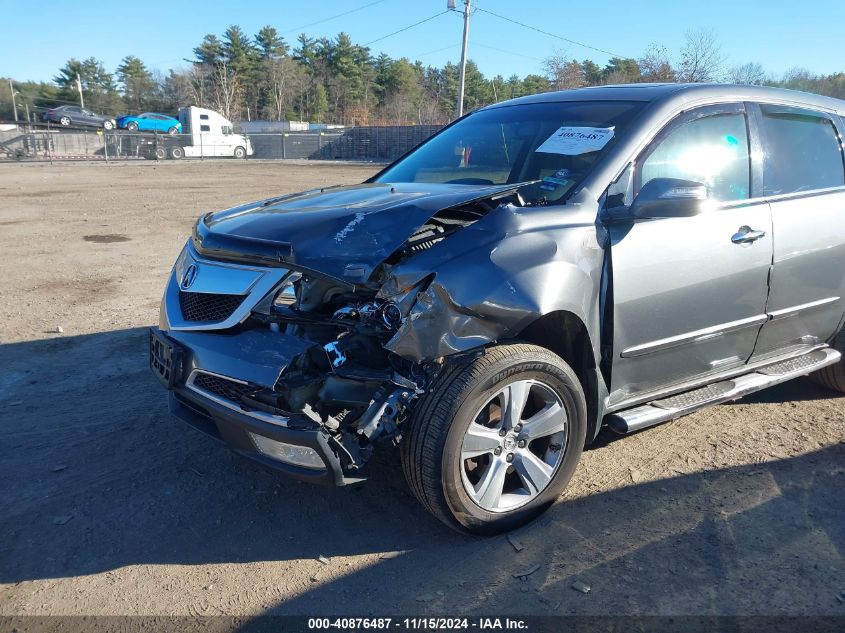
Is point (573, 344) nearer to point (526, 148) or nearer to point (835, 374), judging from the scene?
point (526, 148)

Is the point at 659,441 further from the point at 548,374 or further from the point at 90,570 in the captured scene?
the point at 90,570

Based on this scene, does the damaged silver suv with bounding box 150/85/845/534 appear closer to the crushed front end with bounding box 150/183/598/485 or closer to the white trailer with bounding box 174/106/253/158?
the crushed front end with bounding box 150/183/598/485

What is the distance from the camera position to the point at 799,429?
4094mm

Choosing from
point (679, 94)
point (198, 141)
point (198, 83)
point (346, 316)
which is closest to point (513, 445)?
point (346, 316)

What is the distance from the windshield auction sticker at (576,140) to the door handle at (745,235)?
0.85 metres

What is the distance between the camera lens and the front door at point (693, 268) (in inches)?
122

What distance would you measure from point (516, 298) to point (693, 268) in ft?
3.66

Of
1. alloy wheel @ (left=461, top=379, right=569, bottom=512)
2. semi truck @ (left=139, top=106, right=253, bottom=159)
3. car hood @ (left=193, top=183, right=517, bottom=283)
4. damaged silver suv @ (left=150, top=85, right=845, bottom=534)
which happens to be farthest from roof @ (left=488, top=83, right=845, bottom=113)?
semi truck @ (left=139, top=106, right=253, bottom=159)

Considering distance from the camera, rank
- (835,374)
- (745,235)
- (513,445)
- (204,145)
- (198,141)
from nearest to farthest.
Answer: (513,445), (745,235), (835,374), (198,141), (204,145)

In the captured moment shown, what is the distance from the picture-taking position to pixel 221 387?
2.82 metres

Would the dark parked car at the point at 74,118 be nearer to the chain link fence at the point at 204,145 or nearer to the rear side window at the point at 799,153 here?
the chain link fence at the point at 204,145

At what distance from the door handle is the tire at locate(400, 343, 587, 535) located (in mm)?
1229

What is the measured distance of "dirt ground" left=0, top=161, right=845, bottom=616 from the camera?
2.60m

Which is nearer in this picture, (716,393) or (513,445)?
(513,445)
